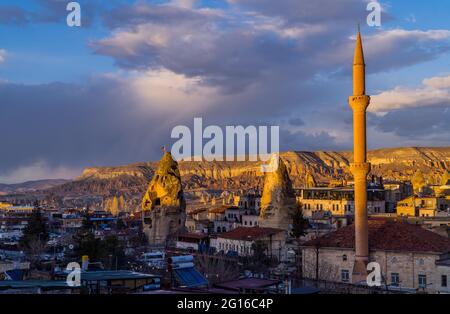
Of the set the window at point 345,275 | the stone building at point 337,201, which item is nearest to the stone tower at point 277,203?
the stone building at point 337,201

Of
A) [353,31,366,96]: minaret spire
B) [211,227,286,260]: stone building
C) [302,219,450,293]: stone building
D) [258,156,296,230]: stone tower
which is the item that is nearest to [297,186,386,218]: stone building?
[258,156,296,230]: stone tower

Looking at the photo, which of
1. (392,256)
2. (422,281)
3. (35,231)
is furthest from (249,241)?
(422,281)

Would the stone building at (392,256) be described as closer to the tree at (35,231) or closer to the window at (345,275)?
the window at (345,275)

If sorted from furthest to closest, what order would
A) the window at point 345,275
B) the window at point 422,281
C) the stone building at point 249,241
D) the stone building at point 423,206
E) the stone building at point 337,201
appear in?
the stone building at point 337,201 → the stone building at point 423,206 → the stone building at point 249,241 → the window at point 345,275 → the window at point 422,281

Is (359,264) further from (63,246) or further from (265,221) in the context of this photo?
(265,221)

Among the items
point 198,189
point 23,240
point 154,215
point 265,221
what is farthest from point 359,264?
point 198,189
